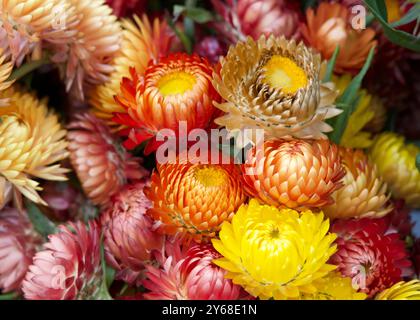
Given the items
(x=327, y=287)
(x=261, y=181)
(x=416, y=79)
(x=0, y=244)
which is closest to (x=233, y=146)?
(x=261, y=181)

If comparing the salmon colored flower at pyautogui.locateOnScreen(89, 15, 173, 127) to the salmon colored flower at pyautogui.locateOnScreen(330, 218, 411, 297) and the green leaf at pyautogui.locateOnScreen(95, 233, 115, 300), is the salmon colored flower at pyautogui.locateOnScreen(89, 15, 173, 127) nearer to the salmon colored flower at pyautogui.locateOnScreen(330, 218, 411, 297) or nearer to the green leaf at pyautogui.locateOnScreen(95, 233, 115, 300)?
the green leaf at pyautogui.locateOnScreen(95, 233, 115, 300)

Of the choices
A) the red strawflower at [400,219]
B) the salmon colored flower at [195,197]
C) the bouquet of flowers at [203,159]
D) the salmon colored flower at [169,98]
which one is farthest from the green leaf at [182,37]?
the red strawflower at [400,219]

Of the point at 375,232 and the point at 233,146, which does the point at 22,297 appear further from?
the point at 375,232

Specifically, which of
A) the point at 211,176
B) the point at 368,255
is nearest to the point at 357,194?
the point at 368,255

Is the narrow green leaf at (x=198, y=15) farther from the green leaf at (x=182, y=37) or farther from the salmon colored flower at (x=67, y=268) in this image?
the salmon colored flower at (x=67, y=268)

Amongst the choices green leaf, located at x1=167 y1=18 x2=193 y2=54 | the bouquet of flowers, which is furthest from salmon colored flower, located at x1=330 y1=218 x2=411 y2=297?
green leaf, located at x1=167 y1=18 x2=193 y2=54
